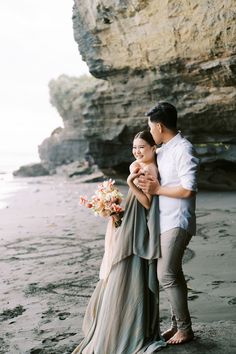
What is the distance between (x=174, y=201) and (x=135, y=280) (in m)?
0.77

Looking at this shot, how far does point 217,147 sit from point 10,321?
11.3 metres

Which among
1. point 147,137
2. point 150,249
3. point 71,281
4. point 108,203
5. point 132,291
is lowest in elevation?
point 71,281

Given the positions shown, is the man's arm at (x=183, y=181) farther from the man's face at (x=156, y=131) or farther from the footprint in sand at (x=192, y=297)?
the footprint in sand at (x=192, y=297)

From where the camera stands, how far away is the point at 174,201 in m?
3.44

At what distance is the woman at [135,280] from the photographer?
11.6 feet

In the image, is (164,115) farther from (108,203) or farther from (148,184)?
(108,203)

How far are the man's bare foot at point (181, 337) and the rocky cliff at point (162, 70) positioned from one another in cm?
899

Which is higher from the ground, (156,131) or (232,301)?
(156,131)

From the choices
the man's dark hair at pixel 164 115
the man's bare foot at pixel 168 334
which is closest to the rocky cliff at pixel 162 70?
the man's dark hair at pixel 164 115

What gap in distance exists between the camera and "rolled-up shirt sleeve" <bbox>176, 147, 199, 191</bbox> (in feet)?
10.9

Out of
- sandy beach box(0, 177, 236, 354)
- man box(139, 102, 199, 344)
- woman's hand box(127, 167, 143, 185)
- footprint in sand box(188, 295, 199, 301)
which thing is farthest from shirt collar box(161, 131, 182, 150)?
footprint in sand box(188, 295, 199, 301)

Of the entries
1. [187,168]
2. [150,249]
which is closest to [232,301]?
[150,249]

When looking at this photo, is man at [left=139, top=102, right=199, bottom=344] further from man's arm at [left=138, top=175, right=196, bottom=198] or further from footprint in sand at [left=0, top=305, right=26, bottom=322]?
footprint in sand at [left=0, top=305, right=26, bottom=322]

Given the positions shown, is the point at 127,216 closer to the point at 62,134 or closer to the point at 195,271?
the point at 195,271
